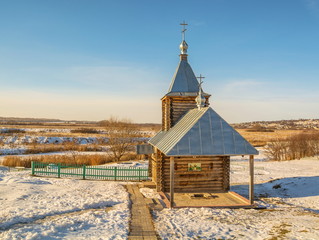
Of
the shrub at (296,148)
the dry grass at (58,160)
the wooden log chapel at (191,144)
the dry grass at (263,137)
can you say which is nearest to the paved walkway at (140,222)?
the wooden log chapel at (191,144)

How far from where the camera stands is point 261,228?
394 inches

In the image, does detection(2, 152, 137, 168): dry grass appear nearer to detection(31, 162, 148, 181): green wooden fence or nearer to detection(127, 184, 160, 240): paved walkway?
detection(31, 162, 148, 181): green wooden fence

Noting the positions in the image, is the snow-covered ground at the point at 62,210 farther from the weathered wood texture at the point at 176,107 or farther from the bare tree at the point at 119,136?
the bare tree at the point at 119,136

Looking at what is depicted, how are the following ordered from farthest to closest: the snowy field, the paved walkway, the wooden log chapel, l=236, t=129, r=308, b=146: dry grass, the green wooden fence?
l=236, t=129, r=308, b=146: dry grass
the green wooden fence
the wooden log chapel
the snowy field
the paved walkway

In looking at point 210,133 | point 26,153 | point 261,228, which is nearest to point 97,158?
point 26,153

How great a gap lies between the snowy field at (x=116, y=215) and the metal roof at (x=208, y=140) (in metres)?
2.58

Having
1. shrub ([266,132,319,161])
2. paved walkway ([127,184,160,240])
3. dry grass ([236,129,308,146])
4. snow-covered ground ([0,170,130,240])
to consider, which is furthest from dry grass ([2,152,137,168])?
dry grass ([236,129,308,146])

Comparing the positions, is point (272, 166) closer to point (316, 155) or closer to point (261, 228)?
point (316, 155)

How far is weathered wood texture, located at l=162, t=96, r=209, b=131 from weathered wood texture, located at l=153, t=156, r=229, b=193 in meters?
2.44

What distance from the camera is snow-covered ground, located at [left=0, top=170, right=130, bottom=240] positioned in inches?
360

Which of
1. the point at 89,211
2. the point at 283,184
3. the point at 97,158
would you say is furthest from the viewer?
the point at 97,158

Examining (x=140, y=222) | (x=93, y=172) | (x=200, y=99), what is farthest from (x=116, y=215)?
(x=93, y=172)

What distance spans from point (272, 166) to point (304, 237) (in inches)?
814

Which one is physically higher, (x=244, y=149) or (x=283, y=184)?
(x=244, y=149)
